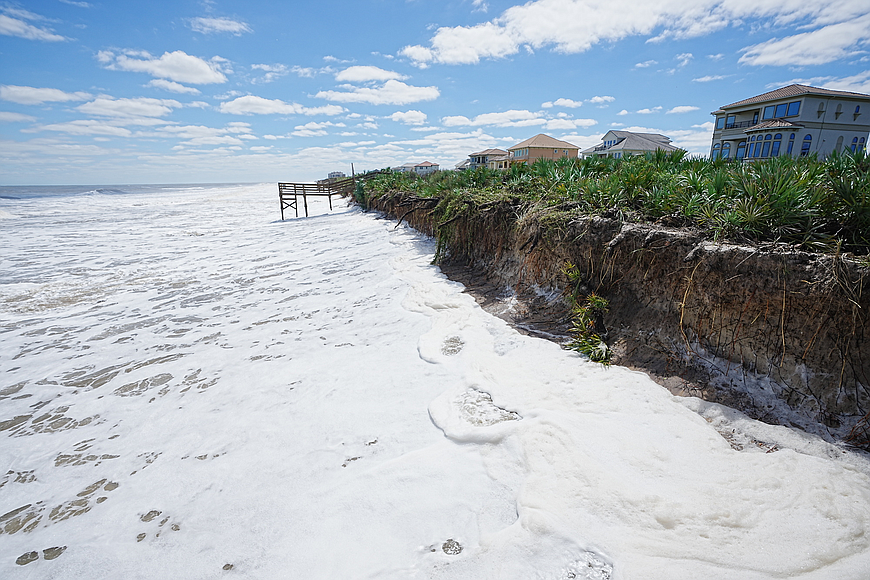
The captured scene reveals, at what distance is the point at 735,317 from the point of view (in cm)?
350

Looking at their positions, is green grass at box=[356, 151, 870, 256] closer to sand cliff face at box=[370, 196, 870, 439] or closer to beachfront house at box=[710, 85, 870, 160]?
sand cliff face at box=[370, 196, 870, 439]

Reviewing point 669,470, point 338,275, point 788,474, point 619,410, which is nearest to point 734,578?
point 669,470

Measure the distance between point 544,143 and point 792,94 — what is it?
1918cm

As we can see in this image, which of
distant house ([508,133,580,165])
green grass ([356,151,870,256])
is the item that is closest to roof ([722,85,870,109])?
distant house ([508,133,580,165])

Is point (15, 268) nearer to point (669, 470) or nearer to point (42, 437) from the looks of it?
point (42, 437)

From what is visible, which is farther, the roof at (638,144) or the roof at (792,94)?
the roof at (638,144)

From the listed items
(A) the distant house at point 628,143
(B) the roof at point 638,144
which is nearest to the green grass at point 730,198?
(A) the distant house at point 628,143

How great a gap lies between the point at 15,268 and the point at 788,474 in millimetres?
17841

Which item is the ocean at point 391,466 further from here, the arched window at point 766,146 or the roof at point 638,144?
the roof at point 638,144

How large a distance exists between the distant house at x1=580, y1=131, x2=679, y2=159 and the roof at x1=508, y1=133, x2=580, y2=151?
2.24 metres

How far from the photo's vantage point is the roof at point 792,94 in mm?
25266

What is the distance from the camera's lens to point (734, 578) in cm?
192

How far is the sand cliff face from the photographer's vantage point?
2891 millimetres

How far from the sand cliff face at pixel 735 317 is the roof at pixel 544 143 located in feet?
124
